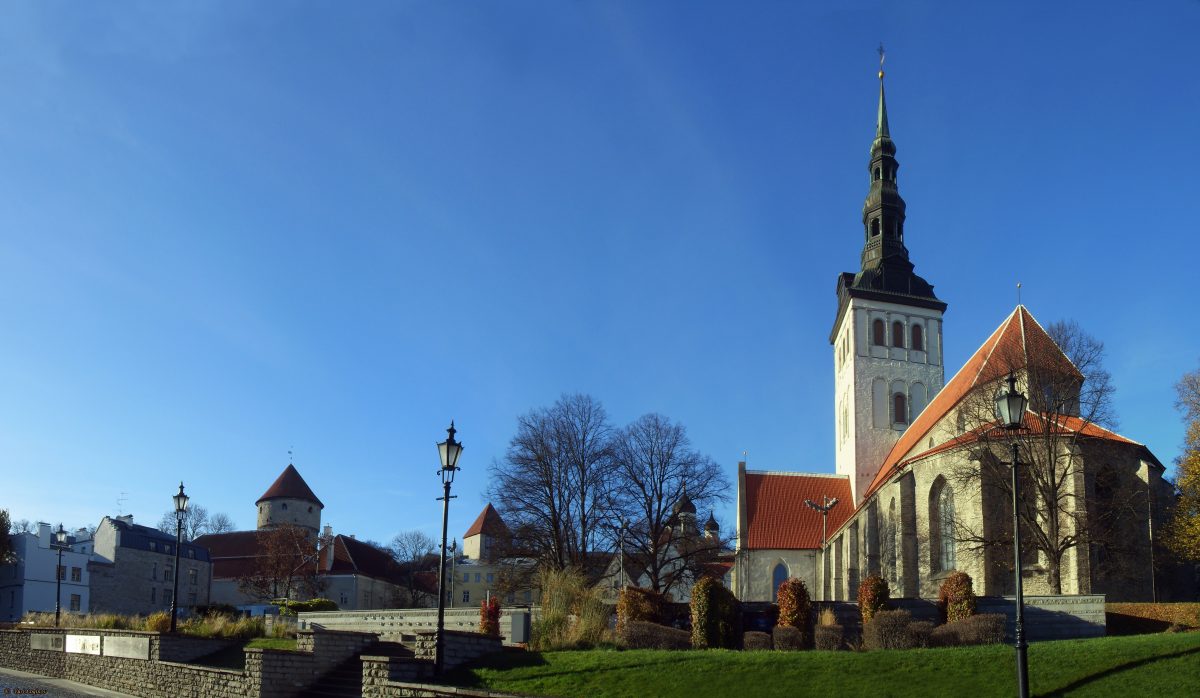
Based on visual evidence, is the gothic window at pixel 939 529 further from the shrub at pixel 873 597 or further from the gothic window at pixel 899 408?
the gothic window at pixel 899 408

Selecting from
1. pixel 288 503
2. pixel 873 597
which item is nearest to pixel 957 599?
pixel 873 597

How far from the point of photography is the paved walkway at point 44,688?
22.6 m

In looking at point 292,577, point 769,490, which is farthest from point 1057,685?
point 292,577

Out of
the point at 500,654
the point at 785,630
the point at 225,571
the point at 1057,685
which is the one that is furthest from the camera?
the point at 225,571

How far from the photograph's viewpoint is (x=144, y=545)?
2894 inches

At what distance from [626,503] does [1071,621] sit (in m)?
22.5

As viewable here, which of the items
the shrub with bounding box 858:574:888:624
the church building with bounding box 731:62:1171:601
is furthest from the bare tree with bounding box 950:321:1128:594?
the shrub with bounding box 858:574:888:624

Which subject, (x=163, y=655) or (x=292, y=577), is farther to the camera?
(x=292, y=577)

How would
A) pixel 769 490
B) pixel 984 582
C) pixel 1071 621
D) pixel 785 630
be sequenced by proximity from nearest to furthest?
pixel 785 630, pixel 1071 621, pixel 984 582, pixel 769 490

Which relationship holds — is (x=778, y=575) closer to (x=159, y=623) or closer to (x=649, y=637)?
(x=159, y=623)

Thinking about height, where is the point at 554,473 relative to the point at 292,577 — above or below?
above

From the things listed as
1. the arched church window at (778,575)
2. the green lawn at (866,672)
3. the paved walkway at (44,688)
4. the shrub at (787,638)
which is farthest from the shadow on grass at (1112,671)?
the arched church window at (778,575)

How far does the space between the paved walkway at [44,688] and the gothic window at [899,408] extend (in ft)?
144

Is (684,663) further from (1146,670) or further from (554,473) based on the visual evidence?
(554,473)
